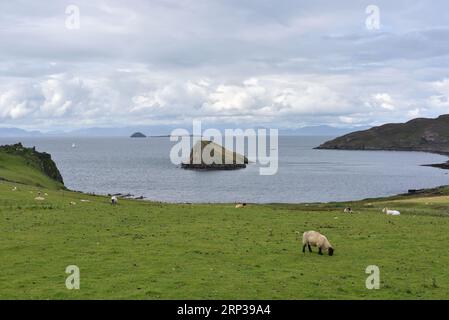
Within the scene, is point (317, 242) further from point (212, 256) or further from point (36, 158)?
point (36, 158)

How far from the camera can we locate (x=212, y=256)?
29641 mm

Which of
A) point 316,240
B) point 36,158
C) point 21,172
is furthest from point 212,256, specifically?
Result: point 36,158

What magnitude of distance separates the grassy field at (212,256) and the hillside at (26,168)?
50.3 m

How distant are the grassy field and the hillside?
165 feet

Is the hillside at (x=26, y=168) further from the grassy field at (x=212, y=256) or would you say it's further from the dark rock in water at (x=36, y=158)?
the grassy field at (x=212, y=256)

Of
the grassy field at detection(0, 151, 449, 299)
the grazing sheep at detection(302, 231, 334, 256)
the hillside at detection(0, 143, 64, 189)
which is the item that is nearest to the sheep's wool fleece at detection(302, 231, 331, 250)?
the grazing sheep at detection(302, 231, 334, 256)

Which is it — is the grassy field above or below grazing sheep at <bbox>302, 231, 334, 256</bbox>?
below

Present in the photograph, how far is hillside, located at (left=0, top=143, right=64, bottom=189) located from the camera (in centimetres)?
9706

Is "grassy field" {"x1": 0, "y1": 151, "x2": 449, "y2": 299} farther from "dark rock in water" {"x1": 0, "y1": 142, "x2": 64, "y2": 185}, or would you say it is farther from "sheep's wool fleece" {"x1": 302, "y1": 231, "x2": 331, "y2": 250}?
"dark rock in water" {"x1": 0, "y1": 142, "x2": 64, "y2": 185}

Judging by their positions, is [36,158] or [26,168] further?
[36,158]

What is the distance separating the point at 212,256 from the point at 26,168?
95.6 m

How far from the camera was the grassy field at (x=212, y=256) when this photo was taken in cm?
2273
